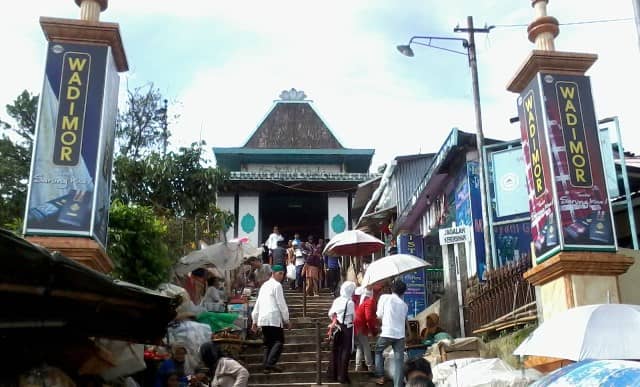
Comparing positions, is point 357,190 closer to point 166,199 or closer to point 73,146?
point 166,199

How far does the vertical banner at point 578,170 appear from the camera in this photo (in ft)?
28.5

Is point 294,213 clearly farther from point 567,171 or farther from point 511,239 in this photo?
point 567,171

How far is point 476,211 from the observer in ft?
48.3

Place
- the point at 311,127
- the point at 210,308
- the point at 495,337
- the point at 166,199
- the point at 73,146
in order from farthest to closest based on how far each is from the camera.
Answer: the point at 311,127 < the point at 166,199 < the point at 210,308 < the point at 495,337 < the point at 73,146

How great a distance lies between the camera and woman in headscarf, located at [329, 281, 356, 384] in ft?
34.1

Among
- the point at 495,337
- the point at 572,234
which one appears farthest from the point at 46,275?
the point at 495,337

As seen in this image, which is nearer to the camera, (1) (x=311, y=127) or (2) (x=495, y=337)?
(2) (x=495, y=337)

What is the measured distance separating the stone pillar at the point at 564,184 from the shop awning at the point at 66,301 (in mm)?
4657

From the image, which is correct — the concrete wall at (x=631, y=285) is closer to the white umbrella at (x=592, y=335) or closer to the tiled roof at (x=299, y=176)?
the white umbrella at (x=592, y=335)

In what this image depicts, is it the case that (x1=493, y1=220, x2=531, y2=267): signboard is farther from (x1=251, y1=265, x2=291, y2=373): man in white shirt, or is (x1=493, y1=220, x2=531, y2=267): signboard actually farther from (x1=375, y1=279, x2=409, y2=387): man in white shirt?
(x1=251, y1=265, x2=291, y2=373): man in white shirt

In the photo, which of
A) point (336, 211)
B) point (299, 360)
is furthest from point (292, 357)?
point (336, 211)

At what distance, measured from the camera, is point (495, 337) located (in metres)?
11.6

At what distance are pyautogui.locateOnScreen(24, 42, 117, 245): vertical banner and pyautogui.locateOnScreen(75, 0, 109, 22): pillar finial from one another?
1.51 feet

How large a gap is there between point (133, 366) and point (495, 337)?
20.8 feet
